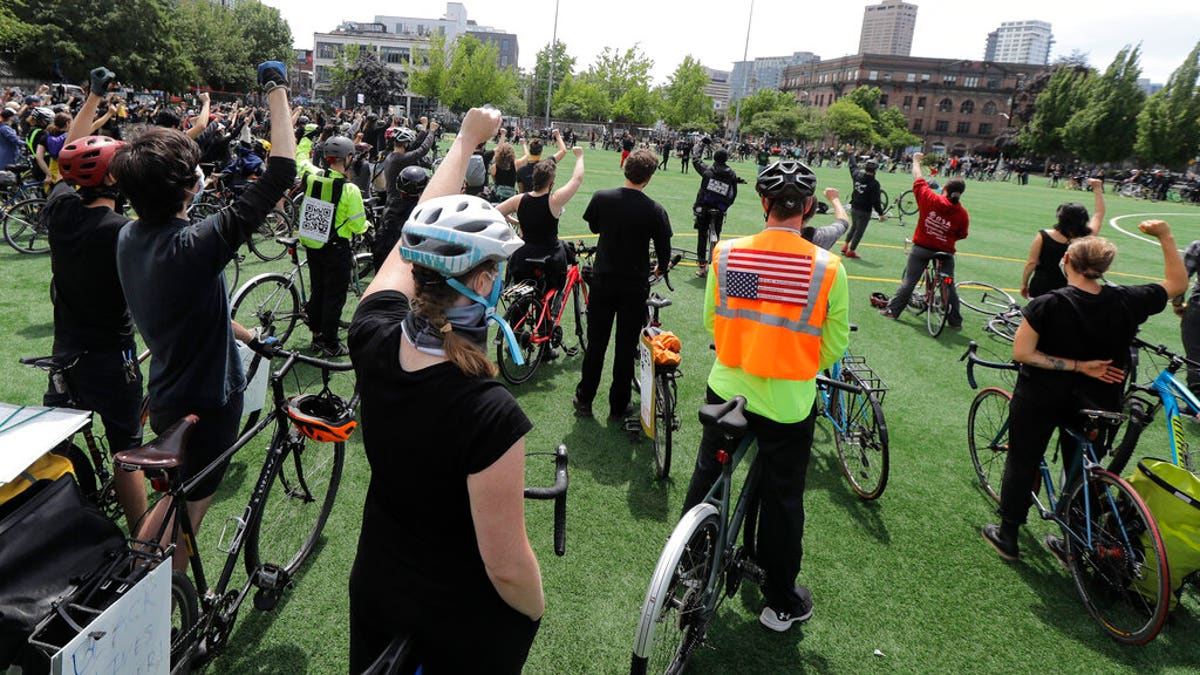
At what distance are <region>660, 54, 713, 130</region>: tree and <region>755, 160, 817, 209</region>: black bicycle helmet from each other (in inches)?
2730

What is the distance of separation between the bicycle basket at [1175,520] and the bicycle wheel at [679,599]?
8.79 feet

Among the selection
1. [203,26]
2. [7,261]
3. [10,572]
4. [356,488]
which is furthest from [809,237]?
[203,26]

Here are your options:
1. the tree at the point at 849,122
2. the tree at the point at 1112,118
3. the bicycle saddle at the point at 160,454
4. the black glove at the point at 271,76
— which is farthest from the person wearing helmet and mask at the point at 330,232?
the tree at the point at 849,122

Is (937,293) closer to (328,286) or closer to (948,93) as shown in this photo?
(328,286)

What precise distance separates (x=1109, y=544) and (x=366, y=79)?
Result: 73.3m

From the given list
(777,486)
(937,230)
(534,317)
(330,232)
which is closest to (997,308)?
(937,230)

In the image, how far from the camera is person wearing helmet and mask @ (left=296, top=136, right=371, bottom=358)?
6734mm

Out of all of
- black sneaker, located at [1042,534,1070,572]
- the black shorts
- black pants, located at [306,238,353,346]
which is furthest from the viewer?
black pants, located at [306,238,353,346]

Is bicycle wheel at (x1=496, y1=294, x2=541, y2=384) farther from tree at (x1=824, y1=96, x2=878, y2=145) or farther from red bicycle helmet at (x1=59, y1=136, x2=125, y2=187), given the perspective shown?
tree at (x1=824, y1=96, x2=878, y2=145)

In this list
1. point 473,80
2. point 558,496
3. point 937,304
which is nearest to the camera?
point 558,496

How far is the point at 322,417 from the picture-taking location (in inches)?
116

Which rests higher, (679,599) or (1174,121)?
(1174,121)

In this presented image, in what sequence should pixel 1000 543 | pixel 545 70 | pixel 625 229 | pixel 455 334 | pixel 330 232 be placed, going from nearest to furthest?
1. pixel 455 334
2. pixel 1000 543
3. pixel 625 229
4. pixel 330 232
5. pixel 545 70

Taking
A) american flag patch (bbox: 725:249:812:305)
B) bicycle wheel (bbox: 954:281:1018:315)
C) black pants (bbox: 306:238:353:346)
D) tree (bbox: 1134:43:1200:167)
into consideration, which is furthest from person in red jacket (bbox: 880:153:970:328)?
tree (bbox: 1134:43:1200:167)
